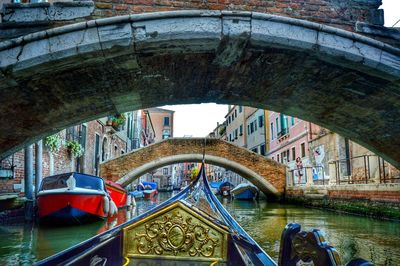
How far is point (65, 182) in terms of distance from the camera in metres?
5.93

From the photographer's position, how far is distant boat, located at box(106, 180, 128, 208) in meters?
8.22

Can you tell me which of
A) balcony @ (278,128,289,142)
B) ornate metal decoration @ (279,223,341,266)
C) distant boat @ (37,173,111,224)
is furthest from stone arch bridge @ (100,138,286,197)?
ornate metal decoration @ (279,223,341,266)

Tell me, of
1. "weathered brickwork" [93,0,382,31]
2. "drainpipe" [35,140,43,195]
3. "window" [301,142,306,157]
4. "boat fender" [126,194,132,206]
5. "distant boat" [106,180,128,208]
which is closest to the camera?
"weathered brickwork" [93,0,382,31]

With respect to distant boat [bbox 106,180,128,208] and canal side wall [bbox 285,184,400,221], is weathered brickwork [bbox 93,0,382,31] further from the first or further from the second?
distant boat [bbox 106,180,128,208]

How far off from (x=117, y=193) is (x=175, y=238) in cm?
686

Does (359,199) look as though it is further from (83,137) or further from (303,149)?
(83,137)

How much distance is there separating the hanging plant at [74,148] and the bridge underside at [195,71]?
14.9 ft

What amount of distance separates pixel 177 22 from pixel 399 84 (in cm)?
191

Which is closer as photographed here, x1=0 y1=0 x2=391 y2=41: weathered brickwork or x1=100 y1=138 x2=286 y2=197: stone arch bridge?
x1=0 y1=0 x2=391 y2=41: weathered brickwork

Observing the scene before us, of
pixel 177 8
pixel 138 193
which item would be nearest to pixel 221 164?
pixel 138 193

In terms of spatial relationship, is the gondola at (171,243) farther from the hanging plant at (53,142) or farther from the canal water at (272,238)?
the hanging plant at (53,142)

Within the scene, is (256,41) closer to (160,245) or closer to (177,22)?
(177,22)

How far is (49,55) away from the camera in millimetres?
2529

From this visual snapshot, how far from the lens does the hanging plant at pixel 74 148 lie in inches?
332
